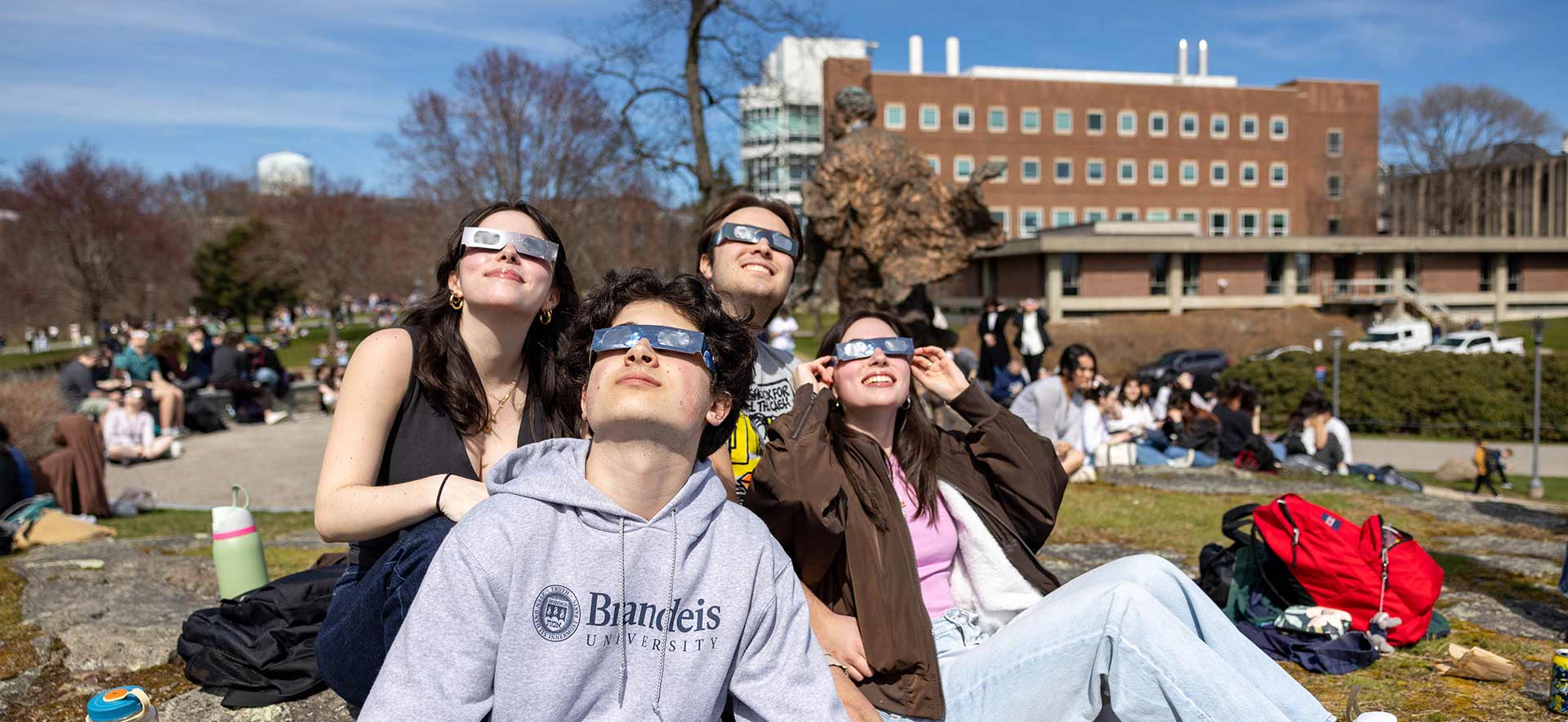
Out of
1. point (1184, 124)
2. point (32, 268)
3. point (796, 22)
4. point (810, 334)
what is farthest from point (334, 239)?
point (1184, 124)

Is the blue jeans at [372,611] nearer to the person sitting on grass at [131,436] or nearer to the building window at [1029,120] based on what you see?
the person sitting on grass at [131,436]

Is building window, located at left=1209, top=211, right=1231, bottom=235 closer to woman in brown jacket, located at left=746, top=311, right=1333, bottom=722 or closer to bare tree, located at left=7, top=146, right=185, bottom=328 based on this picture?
bare tree, located at left=7, top=146, right=185, bottom=328

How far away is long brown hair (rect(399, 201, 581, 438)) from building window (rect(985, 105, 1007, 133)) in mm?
59125

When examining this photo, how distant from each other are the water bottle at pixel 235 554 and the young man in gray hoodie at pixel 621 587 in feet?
9.37

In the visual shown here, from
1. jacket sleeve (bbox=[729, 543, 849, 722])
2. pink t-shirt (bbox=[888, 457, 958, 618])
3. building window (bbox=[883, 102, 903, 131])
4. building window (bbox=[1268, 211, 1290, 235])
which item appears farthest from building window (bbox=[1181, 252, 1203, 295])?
jacket sleeve (bbox=[729, 543, 849, 722])

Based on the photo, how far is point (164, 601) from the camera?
187 inches

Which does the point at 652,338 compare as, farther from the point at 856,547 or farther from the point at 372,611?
the point at 372,611

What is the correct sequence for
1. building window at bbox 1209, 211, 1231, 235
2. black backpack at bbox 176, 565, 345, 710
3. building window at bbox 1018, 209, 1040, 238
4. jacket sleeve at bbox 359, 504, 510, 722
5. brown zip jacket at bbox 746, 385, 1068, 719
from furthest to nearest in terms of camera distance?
building window at bbox 1209, 211, 1231, 235, building window at bbox 1018, 209, 1040, 238, black backpack at bbox 176, 565, 345, 710, brown zip jacket at bbox 746, 385, 1068, 719, jacket sleeve at bbox 359, 504, 510, 722

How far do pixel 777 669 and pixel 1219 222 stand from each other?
67089mm

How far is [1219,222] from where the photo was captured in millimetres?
62406

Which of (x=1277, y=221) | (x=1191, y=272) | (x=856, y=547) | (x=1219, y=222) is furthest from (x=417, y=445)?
(x=1277, y=221)

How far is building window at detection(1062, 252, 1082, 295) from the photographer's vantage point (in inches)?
1772

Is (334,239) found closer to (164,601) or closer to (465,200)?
(465,200)

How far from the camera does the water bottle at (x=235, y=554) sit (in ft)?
14.3
